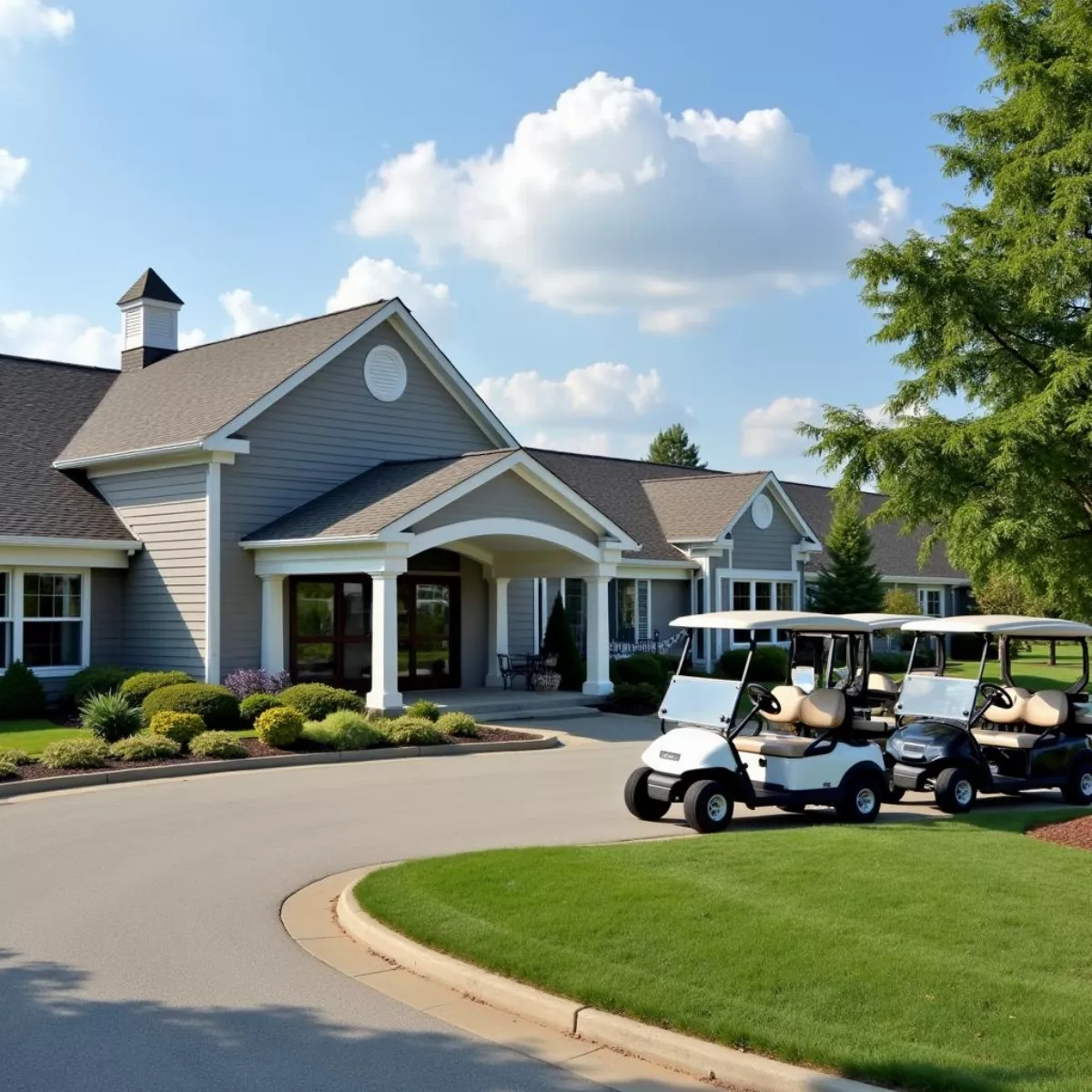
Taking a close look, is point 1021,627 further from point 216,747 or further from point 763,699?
point 216,747

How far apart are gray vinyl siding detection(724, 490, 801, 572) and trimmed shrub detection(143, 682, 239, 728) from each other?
18298mm

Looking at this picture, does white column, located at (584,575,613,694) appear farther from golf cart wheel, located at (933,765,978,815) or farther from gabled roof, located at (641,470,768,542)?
golf cart wheel, located at (933,765,978,815)

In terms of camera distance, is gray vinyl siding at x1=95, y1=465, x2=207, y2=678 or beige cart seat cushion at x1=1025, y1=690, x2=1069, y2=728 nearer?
beige cart seat cushion at x1=1025, y1=690, x2=1069, y2=728

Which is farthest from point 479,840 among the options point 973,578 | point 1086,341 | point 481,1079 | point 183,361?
point 183,361

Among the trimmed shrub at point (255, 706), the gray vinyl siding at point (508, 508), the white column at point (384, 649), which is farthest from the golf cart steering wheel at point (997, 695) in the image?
the trimmed shrub at point (255, 706)

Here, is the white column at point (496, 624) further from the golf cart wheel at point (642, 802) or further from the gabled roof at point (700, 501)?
the golf cart wheel at point (642, 802)

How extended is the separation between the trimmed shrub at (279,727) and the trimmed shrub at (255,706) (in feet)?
6.33

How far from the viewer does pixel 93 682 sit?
70.0 feet

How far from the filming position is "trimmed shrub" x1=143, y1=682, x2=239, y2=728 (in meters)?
18.5

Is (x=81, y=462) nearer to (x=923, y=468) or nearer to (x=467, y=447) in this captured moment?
(x=467, y=447)

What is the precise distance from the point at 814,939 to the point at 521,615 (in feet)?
67.1

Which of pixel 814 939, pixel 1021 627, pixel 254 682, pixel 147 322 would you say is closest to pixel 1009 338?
pixel 1021 627

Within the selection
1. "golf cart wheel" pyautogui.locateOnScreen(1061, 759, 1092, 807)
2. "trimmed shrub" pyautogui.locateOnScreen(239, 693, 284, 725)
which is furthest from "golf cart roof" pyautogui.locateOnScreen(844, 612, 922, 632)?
"trimmed shrub" pyautogui.locateOnScreen(239, 693, 284, 725)

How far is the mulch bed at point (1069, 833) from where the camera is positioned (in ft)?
35.4
